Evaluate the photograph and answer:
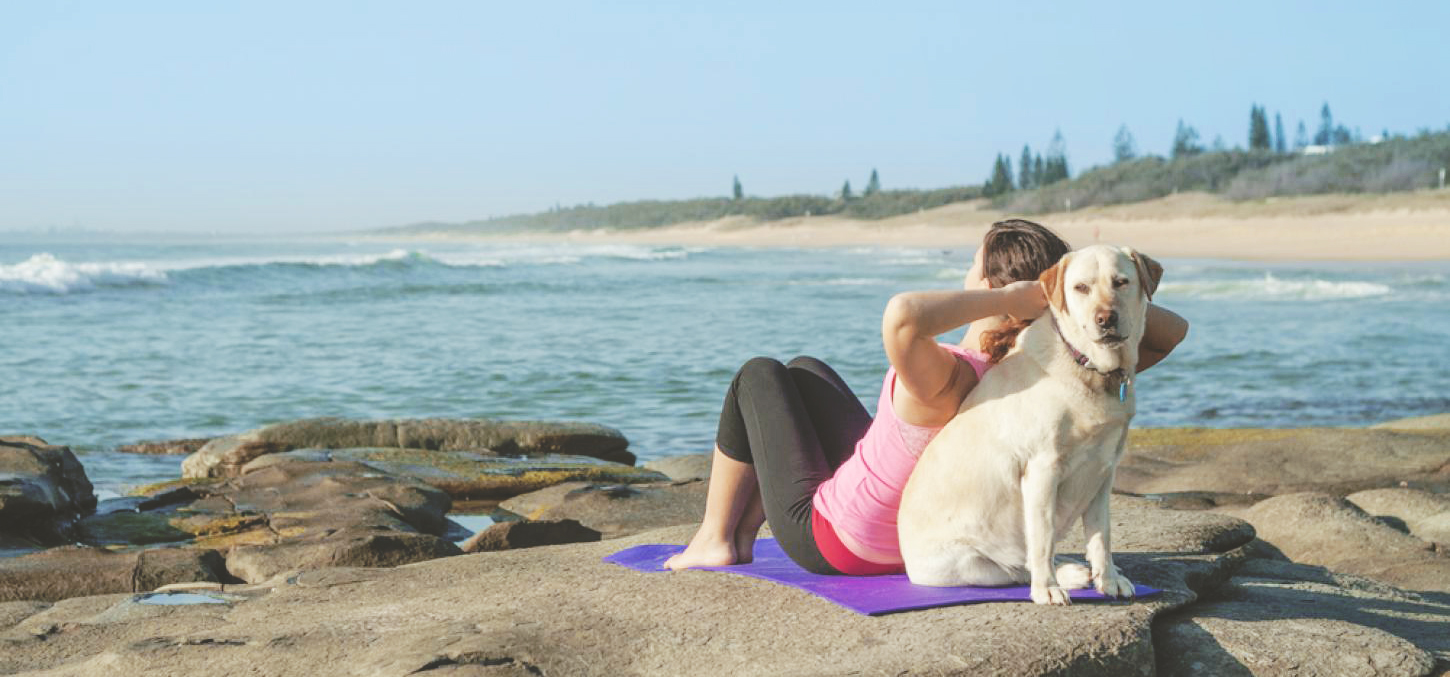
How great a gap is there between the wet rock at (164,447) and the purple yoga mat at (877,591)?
7.72 m

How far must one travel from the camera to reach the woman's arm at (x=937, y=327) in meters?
3.85

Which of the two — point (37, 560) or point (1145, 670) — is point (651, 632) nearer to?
point (1145, 670)

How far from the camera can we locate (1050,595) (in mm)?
4023

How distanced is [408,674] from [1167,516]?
3763 millimetres

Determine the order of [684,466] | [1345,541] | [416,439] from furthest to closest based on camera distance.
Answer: [416,439]
[684,466]
[1345,541]

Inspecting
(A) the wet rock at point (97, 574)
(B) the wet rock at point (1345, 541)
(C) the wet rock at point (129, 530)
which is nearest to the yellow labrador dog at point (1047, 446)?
(B) the wet rock at point (1345, 541)

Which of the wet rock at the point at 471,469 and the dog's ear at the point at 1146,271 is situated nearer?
the dog's ear at the point at 1146,271

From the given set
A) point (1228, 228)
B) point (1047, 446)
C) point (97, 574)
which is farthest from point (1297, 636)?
point (1228, 228)

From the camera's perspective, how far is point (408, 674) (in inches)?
149

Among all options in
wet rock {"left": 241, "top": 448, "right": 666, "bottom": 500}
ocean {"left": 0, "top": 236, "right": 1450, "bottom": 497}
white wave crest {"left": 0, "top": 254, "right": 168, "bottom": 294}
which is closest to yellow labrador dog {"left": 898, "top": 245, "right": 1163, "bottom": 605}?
wet rock {"left": 241, "top": 448, "right": 666, "bottom": 500}

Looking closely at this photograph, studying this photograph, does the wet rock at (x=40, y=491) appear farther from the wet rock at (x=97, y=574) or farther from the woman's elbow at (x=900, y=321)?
the woman's elbow at (x=900, y=321)

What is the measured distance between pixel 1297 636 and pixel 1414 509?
12.7ft

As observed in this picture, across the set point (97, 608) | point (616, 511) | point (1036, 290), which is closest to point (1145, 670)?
point (1036, 290)

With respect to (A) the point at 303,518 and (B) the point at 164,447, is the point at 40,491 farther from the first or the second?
(B) the point at 164,447
